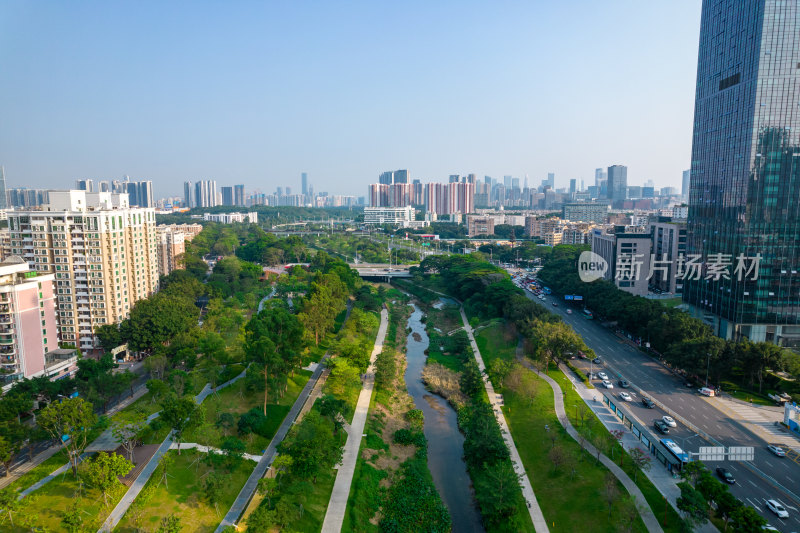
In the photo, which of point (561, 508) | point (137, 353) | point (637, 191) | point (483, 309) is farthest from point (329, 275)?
point (637, 191)

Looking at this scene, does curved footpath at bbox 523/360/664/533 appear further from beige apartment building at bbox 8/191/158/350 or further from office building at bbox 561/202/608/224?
office building at bbox 561/202/608/224

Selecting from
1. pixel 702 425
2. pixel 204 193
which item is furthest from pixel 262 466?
pixel 204 193

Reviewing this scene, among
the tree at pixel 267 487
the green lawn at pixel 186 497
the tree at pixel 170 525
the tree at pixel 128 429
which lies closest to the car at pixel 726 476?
the tree at pixel 267 487

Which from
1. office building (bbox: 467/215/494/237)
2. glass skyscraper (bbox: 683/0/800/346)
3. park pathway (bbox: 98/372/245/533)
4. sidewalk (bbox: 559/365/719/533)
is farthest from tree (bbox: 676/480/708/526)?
office building (bbox: 467/215/494/237)

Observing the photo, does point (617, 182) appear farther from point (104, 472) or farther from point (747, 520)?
point (104, 472)

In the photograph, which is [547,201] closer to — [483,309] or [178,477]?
[483,309]
